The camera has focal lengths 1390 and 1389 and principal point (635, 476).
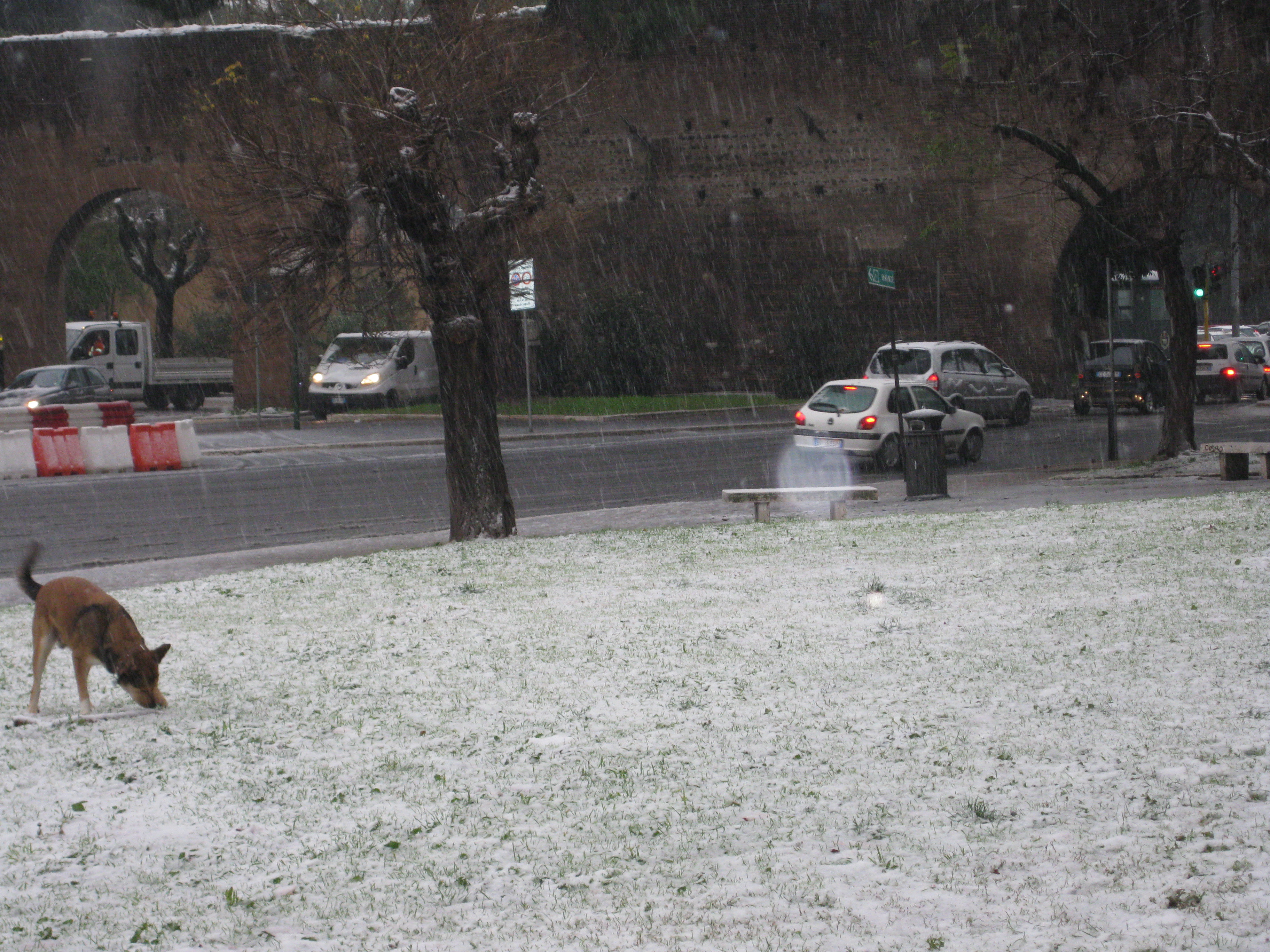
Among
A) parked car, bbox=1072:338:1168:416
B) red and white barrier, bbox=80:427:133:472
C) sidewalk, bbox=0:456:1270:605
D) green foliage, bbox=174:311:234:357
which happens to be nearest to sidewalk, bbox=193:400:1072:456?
parked car, bbox=1072:338:1168:416

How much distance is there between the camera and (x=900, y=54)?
130 ft

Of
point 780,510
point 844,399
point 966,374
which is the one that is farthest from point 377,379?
point 780,510

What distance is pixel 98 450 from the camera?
23000 mm

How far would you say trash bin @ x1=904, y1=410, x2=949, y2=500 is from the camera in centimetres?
1573

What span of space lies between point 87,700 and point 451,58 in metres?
8.86

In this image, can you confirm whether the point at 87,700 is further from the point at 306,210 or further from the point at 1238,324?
the point at 1238,324

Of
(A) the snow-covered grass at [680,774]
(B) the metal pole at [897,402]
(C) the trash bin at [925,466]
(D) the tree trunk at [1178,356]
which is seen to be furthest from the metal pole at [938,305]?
(A) the snow-covered grass at [680,774]

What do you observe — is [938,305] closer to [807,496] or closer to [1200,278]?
[1200,278]

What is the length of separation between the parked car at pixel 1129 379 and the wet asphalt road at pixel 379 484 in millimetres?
2574

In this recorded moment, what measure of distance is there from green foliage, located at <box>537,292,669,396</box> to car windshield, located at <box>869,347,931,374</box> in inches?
402

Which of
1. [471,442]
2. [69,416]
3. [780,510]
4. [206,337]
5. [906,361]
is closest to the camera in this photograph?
[471,442]

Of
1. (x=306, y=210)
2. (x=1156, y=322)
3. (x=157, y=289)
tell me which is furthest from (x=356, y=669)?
(x=157, y=289)

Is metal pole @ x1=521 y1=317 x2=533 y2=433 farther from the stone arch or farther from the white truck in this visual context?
the stone arch

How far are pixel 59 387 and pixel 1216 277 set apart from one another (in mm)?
27840
